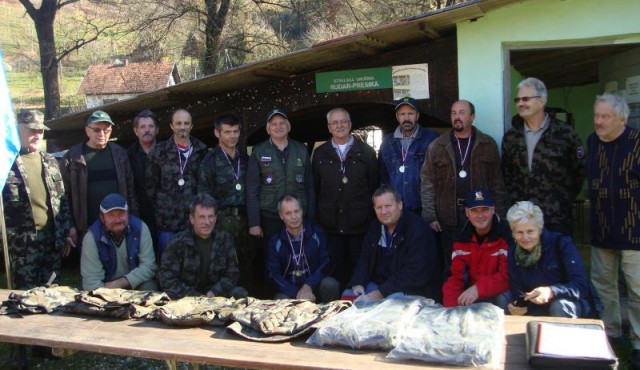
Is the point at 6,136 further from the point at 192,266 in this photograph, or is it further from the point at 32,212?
the point at 192,266

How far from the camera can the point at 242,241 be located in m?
5.28

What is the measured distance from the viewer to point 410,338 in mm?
2822

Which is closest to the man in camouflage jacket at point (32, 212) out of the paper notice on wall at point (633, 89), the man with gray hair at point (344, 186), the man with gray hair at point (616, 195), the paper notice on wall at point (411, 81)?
the man with gray hair at point (344, 186)

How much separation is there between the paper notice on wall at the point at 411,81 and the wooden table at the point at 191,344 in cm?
301

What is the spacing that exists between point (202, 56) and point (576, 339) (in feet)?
46.3

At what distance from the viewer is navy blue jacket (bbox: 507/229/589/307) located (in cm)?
370

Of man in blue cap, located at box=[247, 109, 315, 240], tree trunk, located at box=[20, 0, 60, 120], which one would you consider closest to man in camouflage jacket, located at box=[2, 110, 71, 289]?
man in blue cap, located at box=[247, 109, 315, 240]

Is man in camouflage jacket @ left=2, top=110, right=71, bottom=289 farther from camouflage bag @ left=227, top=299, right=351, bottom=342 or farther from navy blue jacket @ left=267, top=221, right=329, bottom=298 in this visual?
camouflage bag @ left=227, top=299, right=351, bottom=342

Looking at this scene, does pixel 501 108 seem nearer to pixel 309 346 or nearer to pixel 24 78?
pixel 309 346

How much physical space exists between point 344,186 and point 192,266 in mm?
1403

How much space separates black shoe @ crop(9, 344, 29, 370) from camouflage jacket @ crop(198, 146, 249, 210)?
179cm

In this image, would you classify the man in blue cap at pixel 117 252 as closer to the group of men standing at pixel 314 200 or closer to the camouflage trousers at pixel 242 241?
the group of men standing at pixel 314 200

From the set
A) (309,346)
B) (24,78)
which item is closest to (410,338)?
(309,346)

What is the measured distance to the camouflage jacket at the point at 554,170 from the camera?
14.7 feet
